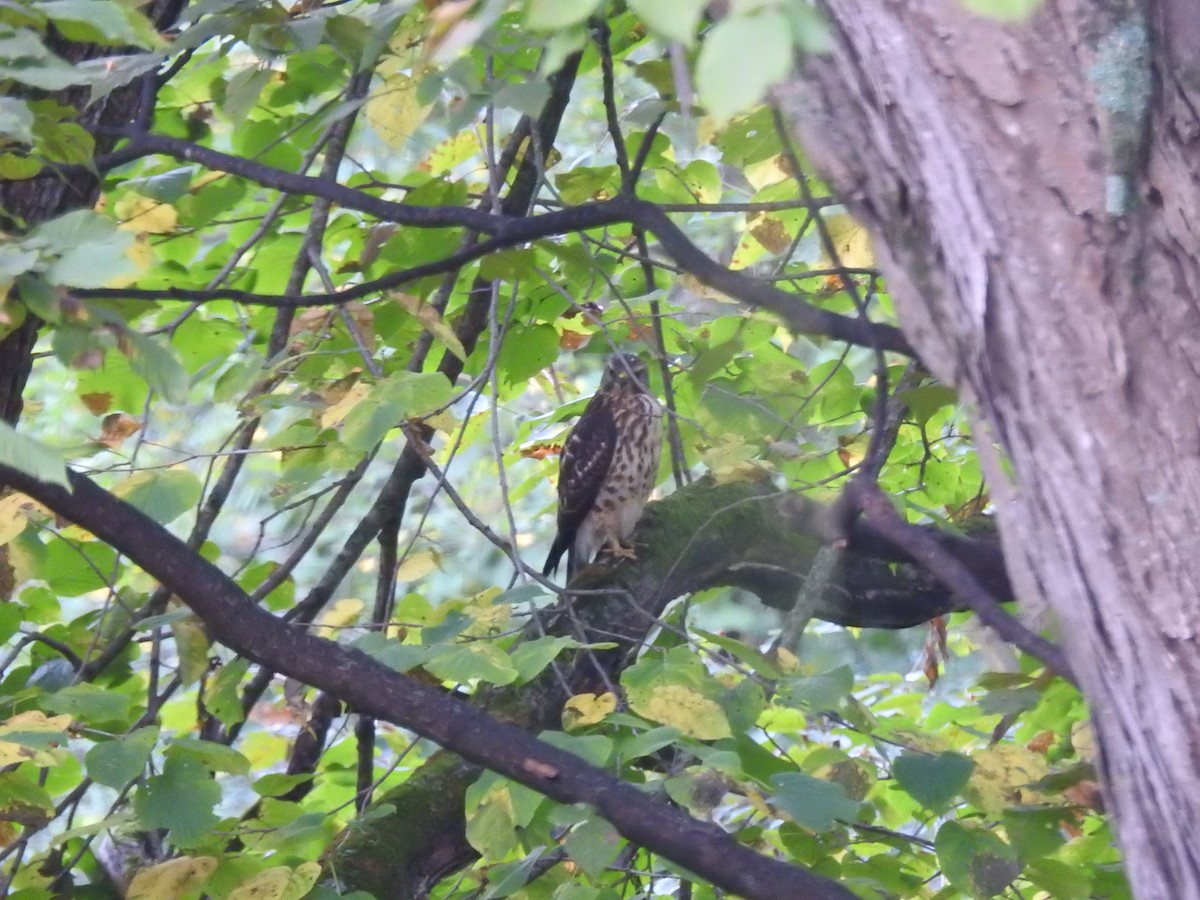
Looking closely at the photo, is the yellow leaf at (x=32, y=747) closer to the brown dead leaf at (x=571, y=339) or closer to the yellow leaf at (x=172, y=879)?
the yellow leaf at (x=172, y=879)

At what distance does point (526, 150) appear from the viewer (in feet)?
9.50

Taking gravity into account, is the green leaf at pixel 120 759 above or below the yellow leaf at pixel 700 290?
below

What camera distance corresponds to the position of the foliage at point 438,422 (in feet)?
5.08

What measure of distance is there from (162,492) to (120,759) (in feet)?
1.57

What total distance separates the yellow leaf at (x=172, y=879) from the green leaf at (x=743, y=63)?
1599mm

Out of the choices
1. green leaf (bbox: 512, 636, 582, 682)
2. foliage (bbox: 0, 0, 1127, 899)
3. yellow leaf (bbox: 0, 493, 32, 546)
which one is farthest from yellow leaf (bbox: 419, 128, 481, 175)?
green leaf (bbox: 512, 636, 582, 682)

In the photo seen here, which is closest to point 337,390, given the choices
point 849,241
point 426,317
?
point 426,317

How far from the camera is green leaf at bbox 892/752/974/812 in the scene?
170cm

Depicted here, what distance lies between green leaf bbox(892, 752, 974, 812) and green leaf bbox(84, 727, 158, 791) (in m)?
1.03

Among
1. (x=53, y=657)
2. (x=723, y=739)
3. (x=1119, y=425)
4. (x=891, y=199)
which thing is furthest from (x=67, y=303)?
(x=53, y=657)

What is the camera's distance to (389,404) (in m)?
1.87

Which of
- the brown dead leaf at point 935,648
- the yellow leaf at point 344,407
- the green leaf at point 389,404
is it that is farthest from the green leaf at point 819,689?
the brown dead leaf at point 935,648

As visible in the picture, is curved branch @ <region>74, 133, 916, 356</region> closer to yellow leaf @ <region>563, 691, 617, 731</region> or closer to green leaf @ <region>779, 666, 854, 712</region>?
green leaf @ <region>779, 666, 854, 712</region>

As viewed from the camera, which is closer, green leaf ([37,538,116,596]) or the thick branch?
the thick branch
